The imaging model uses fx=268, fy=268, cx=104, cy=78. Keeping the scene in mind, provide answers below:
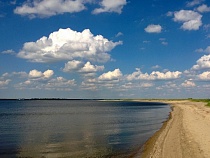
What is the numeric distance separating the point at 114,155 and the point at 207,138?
10414 millimetres

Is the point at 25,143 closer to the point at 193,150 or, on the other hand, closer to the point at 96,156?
the point at 96,156

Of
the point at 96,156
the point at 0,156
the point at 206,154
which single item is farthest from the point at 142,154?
the point at 0,156

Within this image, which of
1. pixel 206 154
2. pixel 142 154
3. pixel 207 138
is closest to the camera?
pixel 206 154

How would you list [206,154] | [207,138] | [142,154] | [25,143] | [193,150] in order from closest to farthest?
[206,154], [193,150], [142,154], [207,138], [25,143]

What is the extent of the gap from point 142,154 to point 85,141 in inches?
356

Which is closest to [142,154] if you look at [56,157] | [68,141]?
[56,157]

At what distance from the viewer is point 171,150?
22.5m

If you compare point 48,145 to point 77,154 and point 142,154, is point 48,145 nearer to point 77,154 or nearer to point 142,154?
point 77,154

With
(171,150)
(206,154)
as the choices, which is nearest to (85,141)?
(171,150)

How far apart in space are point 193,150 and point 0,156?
53.5ft

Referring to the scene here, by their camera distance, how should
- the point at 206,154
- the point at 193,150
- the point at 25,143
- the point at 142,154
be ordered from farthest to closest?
the point at 25,143
the point at 142,154
the point at 193,150
the point at 206,154

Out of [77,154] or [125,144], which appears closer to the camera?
[77,154]

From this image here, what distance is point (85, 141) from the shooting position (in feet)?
101

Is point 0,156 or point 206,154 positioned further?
point 0,156
